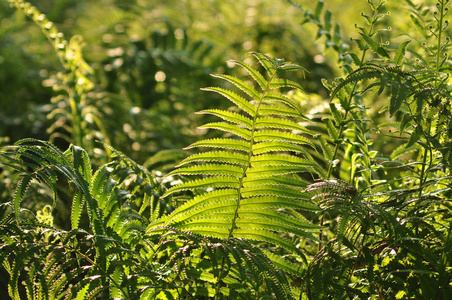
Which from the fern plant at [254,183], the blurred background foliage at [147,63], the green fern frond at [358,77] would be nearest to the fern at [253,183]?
the fern plant at [254,183]

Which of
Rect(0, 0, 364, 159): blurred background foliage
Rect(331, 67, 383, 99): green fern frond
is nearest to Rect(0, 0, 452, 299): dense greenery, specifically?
Rect(331, 67, 383, 99): green fern frond

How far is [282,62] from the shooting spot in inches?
44.3

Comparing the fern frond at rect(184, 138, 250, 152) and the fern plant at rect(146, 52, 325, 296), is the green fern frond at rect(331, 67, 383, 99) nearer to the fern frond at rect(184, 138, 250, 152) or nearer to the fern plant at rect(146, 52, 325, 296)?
the fern plant at rect(146, 52, 325, 296)

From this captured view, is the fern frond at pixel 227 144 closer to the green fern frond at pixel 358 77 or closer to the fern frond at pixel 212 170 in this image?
the fern frond at pixel 212 170

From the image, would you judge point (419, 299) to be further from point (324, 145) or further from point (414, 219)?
point (324, 145)

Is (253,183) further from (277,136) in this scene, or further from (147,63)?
(147,63)

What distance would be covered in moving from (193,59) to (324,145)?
7.22 ft

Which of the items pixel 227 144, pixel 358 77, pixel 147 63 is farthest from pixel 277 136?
pixel 147 63

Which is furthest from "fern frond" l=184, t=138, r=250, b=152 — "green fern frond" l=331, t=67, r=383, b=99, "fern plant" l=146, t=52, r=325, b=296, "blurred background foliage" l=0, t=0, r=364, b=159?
"blurred background foliage" l=0, t=0, r=364, b=159

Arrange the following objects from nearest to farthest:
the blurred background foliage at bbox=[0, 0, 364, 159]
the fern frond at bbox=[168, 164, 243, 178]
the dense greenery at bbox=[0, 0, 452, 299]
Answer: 1. the dense greenery at bbox=[0, 0, 452, 299]
2. the fern frond at bbox=[168, 164, 243, 178]
3. the blurred background foliage at bbox=[0, 0, 364, 159]

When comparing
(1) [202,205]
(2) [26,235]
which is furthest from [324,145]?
(2) [26,235]

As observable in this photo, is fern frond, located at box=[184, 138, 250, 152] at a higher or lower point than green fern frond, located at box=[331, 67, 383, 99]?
lower

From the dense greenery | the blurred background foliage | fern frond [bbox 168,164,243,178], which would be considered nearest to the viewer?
the dense greenery

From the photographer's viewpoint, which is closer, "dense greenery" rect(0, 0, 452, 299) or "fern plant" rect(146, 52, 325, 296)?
"dense greenery" rect(0, 0, 452, 299)
